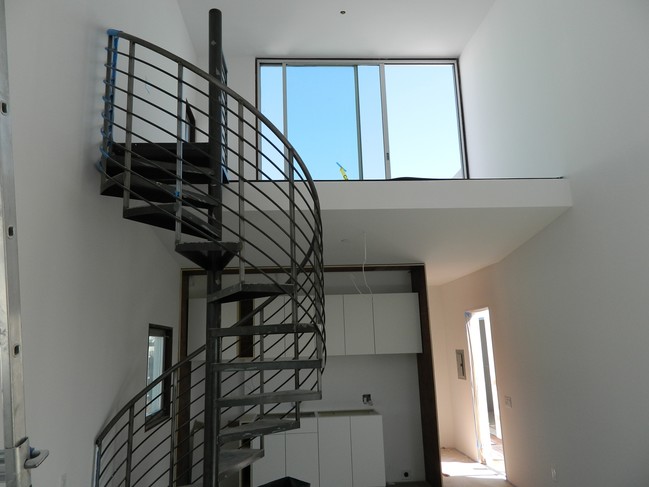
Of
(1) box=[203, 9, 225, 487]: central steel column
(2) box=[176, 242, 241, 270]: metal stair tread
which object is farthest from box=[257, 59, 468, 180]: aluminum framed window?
(2) box=[176, 242, 241, 270]: metal stair tread

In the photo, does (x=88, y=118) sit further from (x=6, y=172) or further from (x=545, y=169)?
(x=545, y=169)

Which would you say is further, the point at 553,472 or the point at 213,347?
the point at 553,472

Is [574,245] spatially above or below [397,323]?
above

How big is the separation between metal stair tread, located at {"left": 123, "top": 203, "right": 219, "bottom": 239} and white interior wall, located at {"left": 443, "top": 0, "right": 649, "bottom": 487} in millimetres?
2811

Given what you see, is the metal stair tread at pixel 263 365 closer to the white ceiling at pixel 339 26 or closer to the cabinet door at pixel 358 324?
the cabinet door at pixel 358 324

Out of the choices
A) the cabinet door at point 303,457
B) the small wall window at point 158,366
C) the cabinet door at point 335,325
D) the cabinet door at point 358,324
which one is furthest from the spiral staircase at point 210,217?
the cabinet door at point 358,324

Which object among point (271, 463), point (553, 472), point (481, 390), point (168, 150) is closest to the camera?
point (168, 150)

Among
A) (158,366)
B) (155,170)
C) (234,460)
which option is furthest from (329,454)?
(155,170)

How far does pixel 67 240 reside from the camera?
252 cm

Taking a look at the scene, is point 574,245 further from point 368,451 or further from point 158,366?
point 158,366

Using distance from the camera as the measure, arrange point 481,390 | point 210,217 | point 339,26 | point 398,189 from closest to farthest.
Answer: point 210,217
point 398,189
point 339,26
point 481,390

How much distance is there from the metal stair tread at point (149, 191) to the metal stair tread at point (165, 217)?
0.07m

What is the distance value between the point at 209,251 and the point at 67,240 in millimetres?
752

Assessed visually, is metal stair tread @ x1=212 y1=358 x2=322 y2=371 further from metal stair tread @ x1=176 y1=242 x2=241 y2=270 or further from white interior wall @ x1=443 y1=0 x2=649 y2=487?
white interior wall @ x1=443 y1=0 x2=649 y2=487
